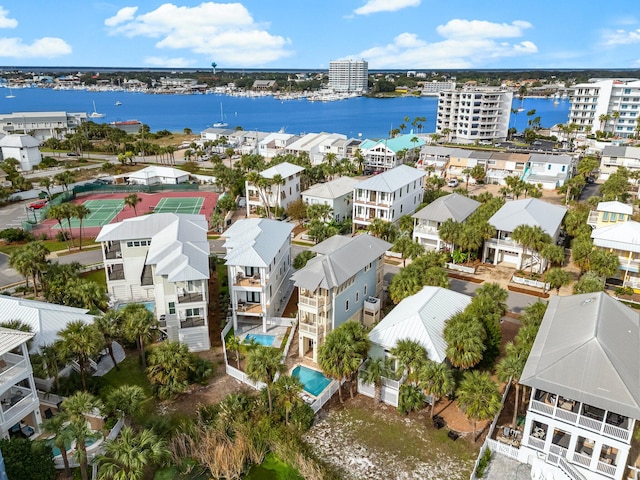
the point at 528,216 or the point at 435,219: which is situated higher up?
the point at 528,216

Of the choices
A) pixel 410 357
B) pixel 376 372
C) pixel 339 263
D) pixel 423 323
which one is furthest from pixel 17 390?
pixel 423 323

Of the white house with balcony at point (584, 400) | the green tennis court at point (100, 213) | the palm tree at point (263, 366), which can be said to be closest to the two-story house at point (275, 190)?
the green tennis court at point (100, 213)

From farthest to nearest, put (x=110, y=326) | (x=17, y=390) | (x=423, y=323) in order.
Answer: (x=110, y=326)
(x=423, y=323)
(x=17, y=390)

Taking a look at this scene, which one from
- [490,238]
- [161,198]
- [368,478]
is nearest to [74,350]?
[368,478]

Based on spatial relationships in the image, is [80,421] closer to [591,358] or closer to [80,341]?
[80,341]

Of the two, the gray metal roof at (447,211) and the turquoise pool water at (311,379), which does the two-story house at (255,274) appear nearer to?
the turquoise pool water at (311,379)

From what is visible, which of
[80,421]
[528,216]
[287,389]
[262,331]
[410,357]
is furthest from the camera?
Answer: [528,216]

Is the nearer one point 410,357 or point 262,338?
point 410,357
